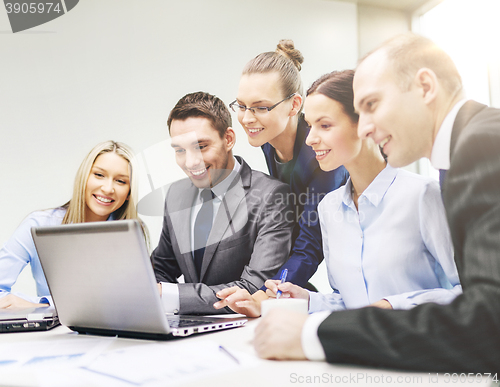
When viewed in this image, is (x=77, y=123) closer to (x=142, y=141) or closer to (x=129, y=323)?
(x=142, y=141)

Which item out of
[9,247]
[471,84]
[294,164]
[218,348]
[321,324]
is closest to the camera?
[321,324]

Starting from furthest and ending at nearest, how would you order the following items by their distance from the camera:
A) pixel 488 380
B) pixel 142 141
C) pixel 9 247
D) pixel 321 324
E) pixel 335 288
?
pixel 142 141 < pixel 9 247 < pixel 335 288 < pixel 321 324 < pixel 488 380

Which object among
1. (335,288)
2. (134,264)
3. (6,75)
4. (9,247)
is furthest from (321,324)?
(6,75)

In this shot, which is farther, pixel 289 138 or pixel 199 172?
pixel 199 172

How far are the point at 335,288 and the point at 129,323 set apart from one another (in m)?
0.97

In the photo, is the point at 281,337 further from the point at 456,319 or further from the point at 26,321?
the point at 26,321

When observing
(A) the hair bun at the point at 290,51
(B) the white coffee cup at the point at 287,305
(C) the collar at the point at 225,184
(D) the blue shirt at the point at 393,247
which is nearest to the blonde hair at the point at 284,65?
(A) the hair bun at the point at 290,51

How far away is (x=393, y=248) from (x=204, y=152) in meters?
1.19

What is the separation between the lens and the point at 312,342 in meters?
0.73

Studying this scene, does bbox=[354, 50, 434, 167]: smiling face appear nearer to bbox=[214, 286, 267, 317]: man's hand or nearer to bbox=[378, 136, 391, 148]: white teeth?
bbox=[378, 136, 391, 148]: white teeth

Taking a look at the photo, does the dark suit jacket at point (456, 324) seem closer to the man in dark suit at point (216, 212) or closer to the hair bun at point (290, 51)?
the man in dark suit at point (216, 212)

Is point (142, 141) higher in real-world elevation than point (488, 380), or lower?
higher

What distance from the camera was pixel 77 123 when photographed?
2.48m

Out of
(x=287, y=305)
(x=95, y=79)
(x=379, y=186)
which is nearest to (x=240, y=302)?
(x=287, y=305)
